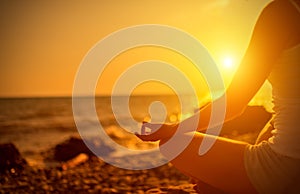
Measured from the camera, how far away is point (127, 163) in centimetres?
958

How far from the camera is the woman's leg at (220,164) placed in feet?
8.04

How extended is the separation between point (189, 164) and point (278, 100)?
0.81 metres

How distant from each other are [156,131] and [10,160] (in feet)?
24.4

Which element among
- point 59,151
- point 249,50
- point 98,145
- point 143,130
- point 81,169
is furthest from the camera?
point 98,145

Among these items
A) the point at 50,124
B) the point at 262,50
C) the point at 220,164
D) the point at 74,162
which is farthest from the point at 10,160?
the point at 50,124

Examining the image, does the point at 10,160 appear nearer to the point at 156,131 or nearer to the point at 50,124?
the point at 156,131

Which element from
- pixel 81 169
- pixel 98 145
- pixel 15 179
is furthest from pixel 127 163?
pixel 98 145

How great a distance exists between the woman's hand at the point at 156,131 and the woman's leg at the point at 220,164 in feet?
0.39

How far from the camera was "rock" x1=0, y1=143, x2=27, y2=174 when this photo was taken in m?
8.51

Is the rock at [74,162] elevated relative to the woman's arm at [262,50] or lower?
lower

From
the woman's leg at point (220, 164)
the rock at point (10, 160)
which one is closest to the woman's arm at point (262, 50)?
the woman's leg at point (220, 164)

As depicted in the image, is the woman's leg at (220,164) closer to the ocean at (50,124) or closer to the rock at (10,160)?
the ocean at (50,124)

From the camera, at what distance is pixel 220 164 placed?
251 cm

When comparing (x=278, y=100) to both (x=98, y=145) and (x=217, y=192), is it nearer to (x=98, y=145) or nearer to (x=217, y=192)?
(x=217, y=192)
